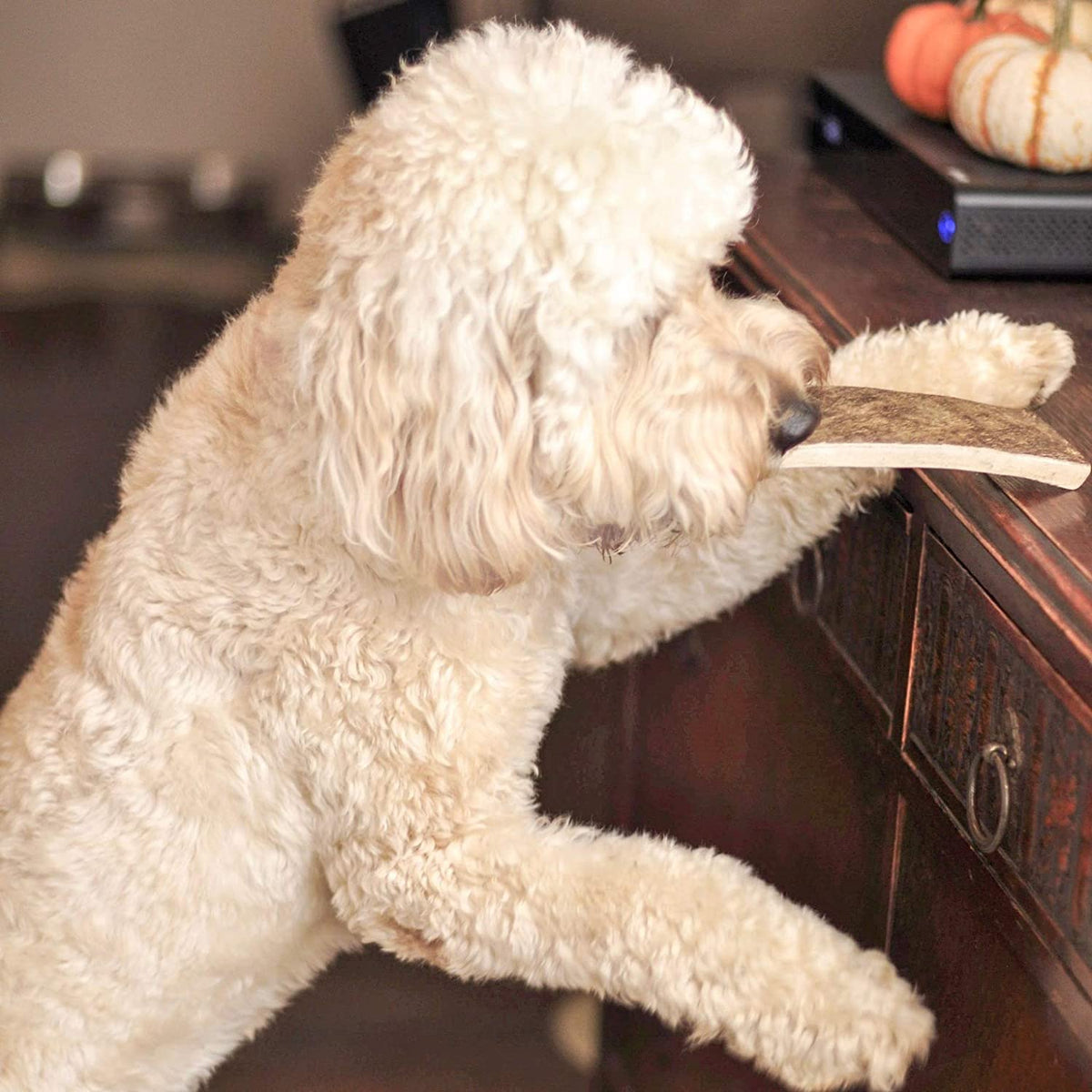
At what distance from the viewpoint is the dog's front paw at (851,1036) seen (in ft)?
2.91

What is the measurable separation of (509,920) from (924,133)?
86 cm

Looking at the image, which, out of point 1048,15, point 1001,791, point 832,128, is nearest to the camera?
point 1001,791

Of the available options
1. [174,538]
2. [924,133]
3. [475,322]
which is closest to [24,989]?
[174,538]

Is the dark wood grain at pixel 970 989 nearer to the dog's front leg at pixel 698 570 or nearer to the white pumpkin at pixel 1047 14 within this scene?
the dog's front leg at pixel 698 570

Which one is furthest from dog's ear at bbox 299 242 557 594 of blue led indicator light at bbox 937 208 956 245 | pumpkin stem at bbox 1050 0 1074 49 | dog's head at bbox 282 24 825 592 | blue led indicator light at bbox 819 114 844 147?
blue led indicator light at bbox 819 114 844 147

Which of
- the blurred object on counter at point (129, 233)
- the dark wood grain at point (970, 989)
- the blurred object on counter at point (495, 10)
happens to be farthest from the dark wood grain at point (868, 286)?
the blurred object on counter at point (129, 233)

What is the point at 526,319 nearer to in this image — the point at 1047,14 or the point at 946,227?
the point at 946,227

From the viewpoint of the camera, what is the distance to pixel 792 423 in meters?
0.94

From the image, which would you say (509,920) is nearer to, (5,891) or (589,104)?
(5,891)

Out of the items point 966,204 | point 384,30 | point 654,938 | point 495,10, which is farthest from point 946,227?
point 495,10

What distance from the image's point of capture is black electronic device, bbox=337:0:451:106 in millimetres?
1873

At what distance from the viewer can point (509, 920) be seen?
971 mm

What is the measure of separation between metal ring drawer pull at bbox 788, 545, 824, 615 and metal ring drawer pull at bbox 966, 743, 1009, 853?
304 mm

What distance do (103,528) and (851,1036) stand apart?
175 centimetres
